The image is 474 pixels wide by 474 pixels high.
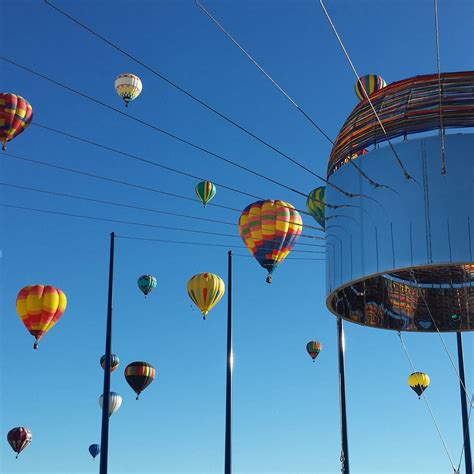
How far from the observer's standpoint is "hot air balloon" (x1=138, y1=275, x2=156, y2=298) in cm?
6981

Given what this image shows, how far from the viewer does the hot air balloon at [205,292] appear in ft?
174

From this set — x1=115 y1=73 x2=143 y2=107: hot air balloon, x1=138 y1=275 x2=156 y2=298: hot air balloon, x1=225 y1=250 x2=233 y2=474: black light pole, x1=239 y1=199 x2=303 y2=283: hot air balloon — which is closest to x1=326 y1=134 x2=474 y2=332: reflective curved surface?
x1=225 y1=250 x2=233 y2=474: black light pole

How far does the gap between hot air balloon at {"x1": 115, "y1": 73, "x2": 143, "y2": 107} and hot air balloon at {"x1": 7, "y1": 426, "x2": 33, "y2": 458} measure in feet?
96.1

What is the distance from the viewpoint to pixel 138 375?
57500mm

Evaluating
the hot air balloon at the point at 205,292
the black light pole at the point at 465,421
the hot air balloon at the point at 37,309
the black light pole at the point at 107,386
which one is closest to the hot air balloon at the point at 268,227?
the black light pole at the point at 107,386

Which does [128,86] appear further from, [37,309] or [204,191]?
[37,309]

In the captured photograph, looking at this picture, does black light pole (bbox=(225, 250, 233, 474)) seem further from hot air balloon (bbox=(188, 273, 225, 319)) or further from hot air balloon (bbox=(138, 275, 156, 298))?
hot air balloon (bbox=(138, 275, 156, 298))

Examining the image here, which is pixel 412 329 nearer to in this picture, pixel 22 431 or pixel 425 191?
pixel 425 191

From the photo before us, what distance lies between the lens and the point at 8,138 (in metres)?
48.2

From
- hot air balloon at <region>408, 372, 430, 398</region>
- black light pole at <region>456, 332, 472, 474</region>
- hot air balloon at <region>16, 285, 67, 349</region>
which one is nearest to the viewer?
black light pole at <region>456, 332, 472, 474</region>

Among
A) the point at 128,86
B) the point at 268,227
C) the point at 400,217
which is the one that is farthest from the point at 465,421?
the point at 128,86

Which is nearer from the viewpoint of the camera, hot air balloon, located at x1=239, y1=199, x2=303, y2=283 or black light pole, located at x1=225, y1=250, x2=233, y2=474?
black light pole, located at x1=225, y1=250, x2=233, y2=474

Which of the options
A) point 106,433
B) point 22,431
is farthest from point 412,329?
point 22,431

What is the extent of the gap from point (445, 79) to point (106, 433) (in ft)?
69.9
